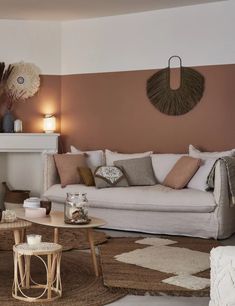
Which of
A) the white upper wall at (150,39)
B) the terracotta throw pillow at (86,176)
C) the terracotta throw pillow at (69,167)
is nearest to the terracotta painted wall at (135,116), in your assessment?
the white upper wall at (150,39)

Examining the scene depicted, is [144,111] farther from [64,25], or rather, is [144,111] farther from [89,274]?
[89,274]

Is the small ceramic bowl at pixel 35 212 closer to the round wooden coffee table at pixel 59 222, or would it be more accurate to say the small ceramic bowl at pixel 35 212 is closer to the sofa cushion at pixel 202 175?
the round wooden coffee table at pixel 59 222

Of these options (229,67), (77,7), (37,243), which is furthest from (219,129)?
(37,243)

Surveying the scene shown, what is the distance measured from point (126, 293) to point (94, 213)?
2.40 metres

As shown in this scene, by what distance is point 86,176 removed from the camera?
6215mm

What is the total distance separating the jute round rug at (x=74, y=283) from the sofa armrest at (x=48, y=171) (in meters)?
1.81

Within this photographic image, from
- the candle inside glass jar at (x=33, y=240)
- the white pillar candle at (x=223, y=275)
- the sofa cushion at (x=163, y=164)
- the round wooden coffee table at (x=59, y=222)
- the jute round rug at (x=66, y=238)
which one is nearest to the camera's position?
the white pillar candle at (x=223, y=275)

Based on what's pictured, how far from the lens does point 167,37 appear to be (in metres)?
6.72

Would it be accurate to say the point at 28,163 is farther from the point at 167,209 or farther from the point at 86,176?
the point at 167,209

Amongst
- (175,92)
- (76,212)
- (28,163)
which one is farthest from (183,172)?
(28,163)

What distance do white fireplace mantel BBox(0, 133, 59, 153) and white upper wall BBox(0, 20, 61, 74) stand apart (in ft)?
3.06

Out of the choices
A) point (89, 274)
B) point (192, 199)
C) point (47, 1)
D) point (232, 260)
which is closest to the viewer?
point (232, 260)

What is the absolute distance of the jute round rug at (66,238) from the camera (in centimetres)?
493

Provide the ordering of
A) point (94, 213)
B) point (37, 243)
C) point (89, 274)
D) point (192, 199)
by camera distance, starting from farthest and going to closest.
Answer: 1. point (94, 213)
2. point (192, 199)
3. point (89, 274)
4. point (37, 243)
